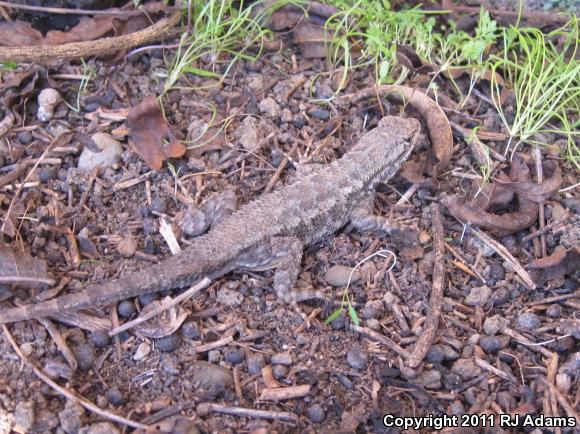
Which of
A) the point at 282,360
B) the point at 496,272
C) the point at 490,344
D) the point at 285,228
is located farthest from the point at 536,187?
the point at 282,360

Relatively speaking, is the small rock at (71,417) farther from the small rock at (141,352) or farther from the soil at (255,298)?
the small rock at (141,352)

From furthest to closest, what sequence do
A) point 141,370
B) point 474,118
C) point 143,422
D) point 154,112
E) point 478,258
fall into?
point 474,118, point 154,112, point 478,258, point 141,370, point 143,422

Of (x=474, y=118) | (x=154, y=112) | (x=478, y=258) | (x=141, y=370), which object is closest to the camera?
(x=141, y=370)

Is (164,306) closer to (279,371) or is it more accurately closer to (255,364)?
(255,364)

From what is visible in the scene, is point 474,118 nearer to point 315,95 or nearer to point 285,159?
point 315,95

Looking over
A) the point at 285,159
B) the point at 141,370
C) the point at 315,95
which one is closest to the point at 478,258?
the point at 285,159

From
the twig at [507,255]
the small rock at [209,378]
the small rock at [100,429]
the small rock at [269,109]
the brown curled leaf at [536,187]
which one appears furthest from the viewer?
the small rock at [269,109]

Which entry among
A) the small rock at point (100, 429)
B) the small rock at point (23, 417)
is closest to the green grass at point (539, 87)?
the small rock at point (100, 429)

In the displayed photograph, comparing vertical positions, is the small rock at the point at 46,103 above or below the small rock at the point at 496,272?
above
